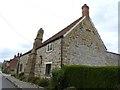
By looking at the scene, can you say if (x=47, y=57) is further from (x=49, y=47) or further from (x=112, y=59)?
(x=112, y=59)

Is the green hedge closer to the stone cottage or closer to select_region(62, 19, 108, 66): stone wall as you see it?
the stone cottage

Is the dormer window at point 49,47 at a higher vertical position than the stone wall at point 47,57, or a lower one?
higher

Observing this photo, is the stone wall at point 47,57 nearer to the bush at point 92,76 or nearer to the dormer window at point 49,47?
the dormer window at point 49,47

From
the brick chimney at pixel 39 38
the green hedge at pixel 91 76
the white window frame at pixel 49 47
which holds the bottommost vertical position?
the green hedge at pixel 91 76

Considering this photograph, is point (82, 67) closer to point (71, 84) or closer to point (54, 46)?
point (71, 84)

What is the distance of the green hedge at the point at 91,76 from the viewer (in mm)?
14250

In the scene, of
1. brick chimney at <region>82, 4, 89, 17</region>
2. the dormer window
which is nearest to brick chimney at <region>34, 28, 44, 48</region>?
the dormer window

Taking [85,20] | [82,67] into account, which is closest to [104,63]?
[85,20]

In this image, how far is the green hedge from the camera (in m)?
14.2

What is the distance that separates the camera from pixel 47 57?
2373 centimetres

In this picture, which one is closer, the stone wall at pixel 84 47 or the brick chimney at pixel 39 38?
the stone wall at pixel 84 47

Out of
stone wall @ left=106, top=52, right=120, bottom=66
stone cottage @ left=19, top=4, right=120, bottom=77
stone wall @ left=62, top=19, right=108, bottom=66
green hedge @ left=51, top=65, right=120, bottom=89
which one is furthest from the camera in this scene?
stone wall @ left=106, top=52, right=120, bottom=66

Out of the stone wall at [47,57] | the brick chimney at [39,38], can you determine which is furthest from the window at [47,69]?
the brick chimney at [39,38]

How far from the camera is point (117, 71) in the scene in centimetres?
1421
